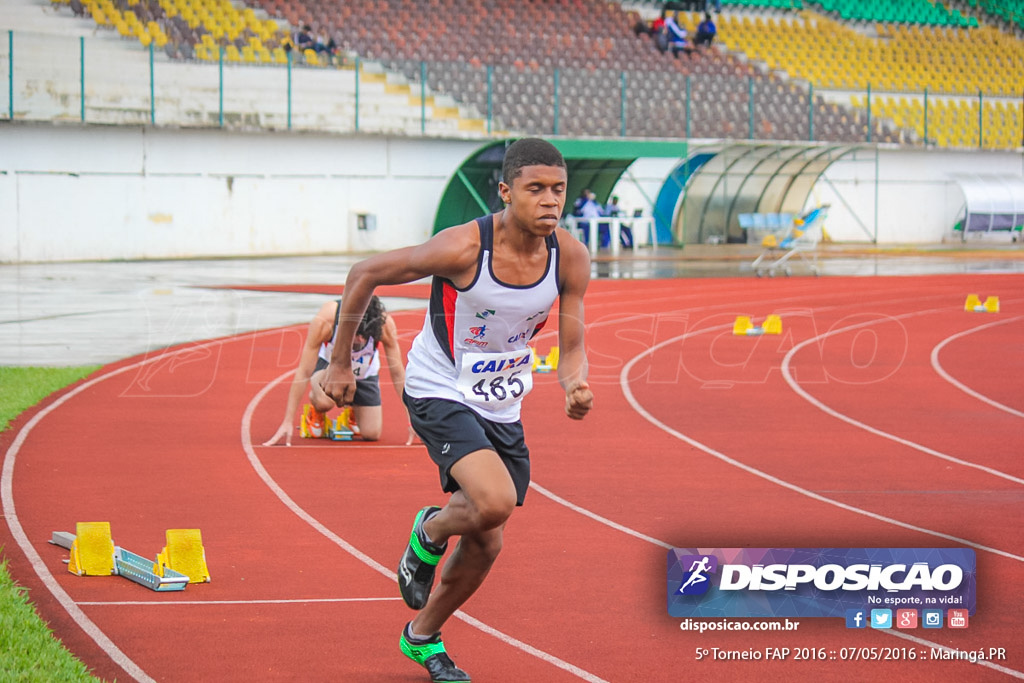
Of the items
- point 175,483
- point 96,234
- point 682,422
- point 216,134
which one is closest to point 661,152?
point 216,134

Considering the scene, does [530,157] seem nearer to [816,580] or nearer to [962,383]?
[816,580]

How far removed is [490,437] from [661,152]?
1150 inches

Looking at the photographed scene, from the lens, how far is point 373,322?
915 centimetres

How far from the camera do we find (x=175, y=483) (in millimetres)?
8430

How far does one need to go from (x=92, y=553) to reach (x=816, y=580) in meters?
3.30

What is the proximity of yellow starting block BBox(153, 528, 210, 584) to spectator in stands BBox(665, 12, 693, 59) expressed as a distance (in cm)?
3633

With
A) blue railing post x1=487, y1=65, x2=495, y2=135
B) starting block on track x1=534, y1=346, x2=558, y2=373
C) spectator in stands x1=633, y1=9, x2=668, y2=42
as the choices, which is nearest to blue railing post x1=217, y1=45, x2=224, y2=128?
blue railing post x1=487, y1=65, x2=495, y2=135

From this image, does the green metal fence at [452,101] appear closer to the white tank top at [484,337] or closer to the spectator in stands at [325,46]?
the spectator in stands at [325,46]

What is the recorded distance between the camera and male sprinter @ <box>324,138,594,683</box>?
4766 millimetres

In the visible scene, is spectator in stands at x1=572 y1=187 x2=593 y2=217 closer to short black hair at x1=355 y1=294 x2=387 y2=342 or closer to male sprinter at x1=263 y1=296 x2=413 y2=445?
male sprinter at x1=263 y1=296 x2=413 y2=445

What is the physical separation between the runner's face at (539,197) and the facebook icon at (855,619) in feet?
6.51

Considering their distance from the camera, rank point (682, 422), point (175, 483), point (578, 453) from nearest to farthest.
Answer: point (175, 483), point (578, 453), point (682, 422)

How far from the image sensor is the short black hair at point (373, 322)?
909cm

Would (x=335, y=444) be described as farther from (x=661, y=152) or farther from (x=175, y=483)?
(x=661, y=152)
